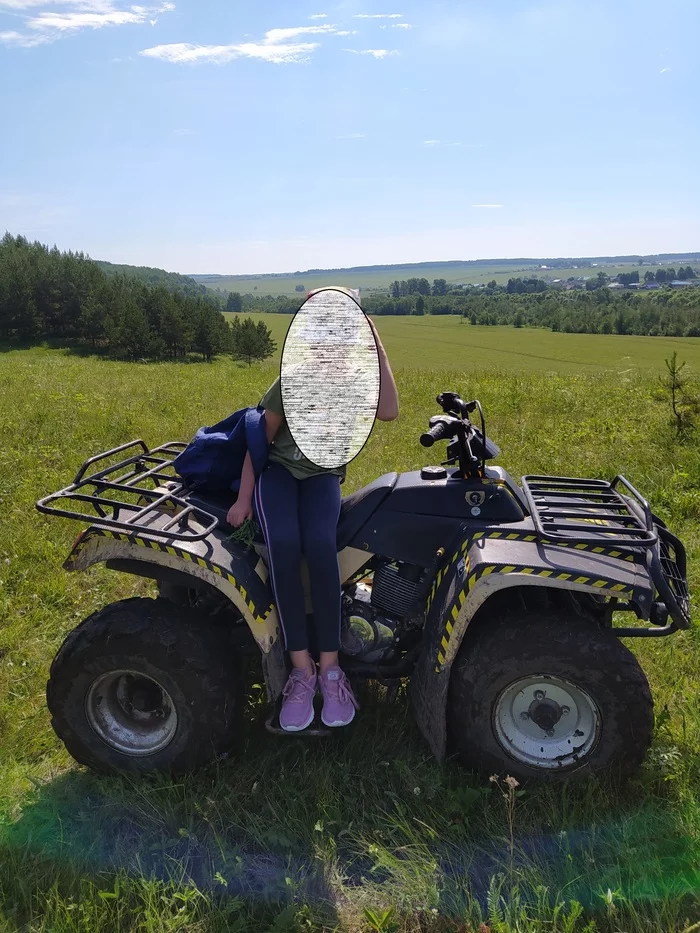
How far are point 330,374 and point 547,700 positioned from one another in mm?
1781

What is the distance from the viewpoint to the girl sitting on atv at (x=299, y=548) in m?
2.79

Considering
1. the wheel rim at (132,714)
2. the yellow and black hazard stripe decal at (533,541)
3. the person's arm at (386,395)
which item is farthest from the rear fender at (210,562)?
the person's arm at (386,395)

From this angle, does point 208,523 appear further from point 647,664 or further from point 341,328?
point 647,664

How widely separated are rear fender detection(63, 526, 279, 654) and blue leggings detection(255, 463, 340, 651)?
92 mm

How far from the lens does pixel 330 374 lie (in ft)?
7.27

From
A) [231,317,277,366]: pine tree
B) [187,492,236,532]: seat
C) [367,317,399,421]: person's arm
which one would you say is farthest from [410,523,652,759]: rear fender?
[231,317,277,366]: pine tree

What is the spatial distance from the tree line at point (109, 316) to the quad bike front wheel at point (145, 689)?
1911 inches

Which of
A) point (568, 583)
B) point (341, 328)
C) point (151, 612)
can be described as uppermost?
point (341, 328)

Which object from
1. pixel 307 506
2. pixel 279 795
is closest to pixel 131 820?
pixel 279 795

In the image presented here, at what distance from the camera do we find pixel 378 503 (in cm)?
301

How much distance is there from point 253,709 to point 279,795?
649 millimetres

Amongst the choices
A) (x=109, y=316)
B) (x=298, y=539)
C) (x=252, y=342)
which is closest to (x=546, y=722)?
(x=298, y=539)

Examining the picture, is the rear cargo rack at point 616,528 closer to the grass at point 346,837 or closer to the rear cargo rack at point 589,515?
the rear cargo rack at point 589,515

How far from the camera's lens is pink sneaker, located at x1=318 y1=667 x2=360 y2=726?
9.66 feet
